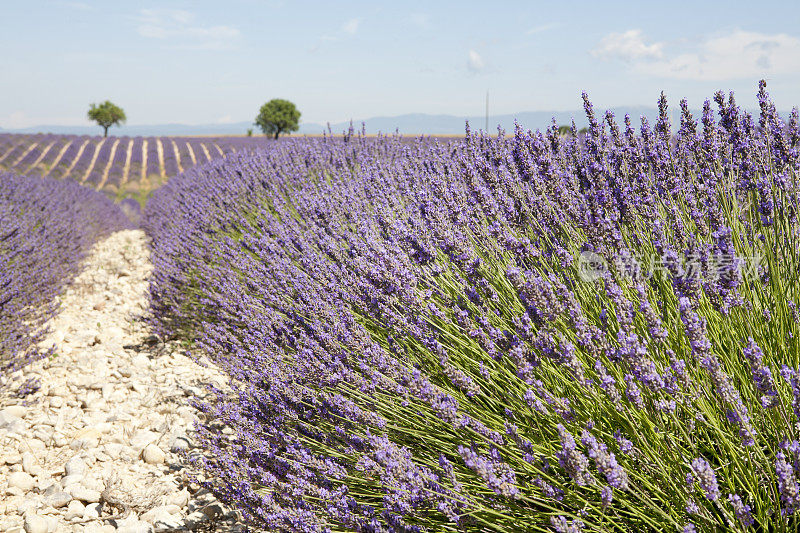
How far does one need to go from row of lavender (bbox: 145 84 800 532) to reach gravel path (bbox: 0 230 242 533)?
0.37m

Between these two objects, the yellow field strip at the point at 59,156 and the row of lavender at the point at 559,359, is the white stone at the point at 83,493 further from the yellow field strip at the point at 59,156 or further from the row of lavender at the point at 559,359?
the yellow field strip at the point at 59,156

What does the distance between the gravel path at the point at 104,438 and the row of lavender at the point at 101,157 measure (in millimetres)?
17563

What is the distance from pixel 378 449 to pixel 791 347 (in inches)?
46.5

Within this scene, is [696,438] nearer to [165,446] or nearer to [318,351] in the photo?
[318,351]

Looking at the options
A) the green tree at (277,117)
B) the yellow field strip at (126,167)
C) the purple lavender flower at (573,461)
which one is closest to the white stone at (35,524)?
the purple lavender flower at (573,461)

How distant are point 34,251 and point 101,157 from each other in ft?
78.0

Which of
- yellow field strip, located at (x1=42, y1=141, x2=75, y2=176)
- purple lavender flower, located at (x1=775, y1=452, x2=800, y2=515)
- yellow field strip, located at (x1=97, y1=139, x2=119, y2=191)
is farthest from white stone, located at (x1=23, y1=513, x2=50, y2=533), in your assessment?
yellow field strip, located at (x1=42, y1=141, x2=75, y2=176)

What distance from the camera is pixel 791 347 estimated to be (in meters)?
→ 1.54

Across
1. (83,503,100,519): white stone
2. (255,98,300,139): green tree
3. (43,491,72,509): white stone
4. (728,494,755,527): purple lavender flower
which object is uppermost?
(255,98,300,139): green tree

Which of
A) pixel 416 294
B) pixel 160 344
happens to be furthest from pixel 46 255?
pixel 416 294

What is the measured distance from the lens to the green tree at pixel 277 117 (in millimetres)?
44938

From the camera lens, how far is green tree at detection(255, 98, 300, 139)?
147 ft

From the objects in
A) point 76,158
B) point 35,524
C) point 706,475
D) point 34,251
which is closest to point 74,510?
point 35,524

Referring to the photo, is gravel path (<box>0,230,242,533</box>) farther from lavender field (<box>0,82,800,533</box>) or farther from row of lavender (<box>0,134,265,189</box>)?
row of lavender (<box>0,134,265,189</box>)
